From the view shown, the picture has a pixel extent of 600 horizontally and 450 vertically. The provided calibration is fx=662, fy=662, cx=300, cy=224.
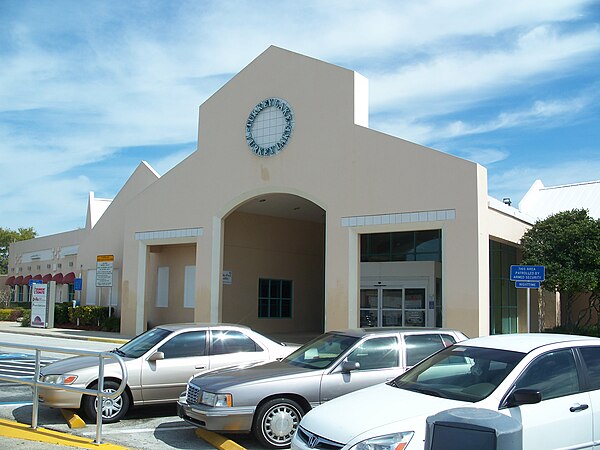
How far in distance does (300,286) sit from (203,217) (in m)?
9.30

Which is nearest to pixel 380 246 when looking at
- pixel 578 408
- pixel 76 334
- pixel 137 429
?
pixel 76 334

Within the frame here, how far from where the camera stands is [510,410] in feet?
19.1

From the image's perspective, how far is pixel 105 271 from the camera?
31266 mm

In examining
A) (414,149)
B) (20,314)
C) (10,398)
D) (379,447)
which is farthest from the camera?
(20,314)

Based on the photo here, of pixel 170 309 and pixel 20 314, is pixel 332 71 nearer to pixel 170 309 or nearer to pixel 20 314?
pixel 170 309

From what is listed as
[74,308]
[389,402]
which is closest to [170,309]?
[74,308]

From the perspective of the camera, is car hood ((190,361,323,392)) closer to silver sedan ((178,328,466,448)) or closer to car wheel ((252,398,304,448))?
silver sedan ((178,328,466,448))

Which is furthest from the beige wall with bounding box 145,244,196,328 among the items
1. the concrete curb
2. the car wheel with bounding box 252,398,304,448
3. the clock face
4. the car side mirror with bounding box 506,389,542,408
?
the car side mirror with bounding box 506,389,542,408

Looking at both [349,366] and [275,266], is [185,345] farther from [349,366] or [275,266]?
[275,266]

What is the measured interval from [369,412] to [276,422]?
2585mm

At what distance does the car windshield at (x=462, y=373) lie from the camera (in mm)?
6215

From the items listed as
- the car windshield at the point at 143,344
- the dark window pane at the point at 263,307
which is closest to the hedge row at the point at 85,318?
the dark window pane at the point at 263,307

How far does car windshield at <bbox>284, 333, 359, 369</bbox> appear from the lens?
904 centimetres

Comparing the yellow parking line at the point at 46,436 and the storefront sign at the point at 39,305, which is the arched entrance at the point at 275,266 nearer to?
the storefront sign at the point at 39,305
